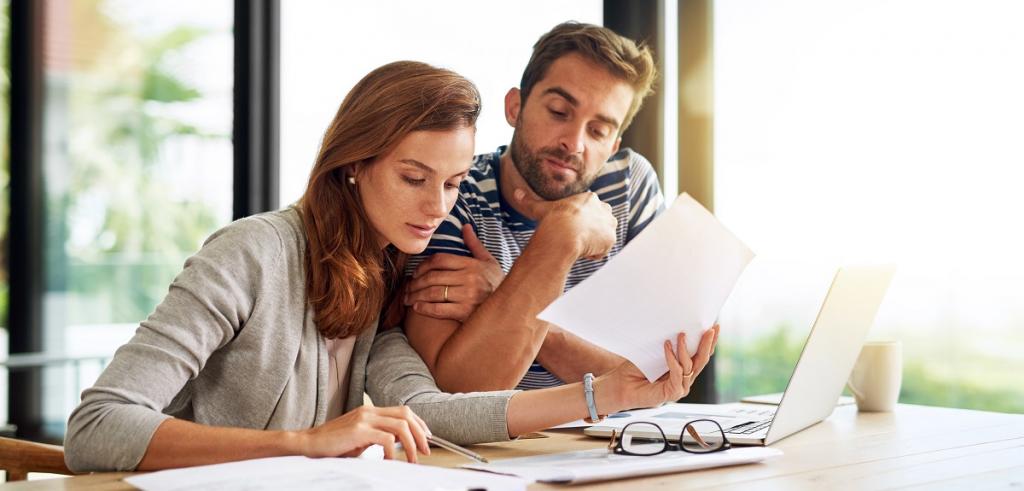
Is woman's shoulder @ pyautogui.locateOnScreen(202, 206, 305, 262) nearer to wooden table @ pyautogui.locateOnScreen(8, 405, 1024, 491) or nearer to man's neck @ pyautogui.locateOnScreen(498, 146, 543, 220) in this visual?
wooden table @ pyautogui.locateOnScreen(8, 405, 1024, 491)

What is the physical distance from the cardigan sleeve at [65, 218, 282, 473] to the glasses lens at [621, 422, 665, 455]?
0.58 m

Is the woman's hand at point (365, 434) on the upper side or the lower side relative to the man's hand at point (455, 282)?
lower

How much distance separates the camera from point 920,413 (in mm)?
1754

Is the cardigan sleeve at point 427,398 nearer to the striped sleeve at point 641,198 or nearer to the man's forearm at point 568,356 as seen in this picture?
the man's forearm at point 568,356

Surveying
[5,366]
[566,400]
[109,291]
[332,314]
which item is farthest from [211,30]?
[566,400]

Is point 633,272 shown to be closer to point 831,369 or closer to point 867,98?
point 831,369

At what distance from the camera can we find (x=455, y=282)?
1.81m

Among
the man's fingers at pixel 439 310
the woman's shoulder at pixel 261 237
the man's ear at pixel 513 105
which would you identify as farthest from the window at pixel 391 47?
the woman's shoulder at pixel 261 237

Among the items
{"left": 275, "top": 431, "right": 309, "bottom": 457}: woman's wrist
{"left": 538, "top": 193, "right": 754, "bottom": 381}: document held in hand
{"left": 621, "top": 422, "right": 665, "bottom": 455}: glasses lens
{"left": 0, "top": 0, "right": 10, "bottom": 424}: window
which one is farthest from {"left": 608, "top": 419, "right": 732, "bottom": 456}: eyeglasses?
{"left": 0, "top": 0, "right": 10, "bottom": 424}: window

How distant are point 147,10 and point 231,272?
270cm

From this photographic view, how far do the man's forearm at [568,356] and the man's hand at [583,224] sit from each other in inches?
7.2

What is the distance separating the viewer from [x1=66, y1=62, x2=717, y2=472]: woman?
3.84 feet

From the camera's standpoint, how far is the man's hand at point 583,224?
6.07 feet

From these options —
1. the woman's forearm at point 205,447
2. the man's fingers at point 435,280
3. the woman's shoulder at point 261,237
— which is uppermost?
the woman's shoulder at point 261,237
